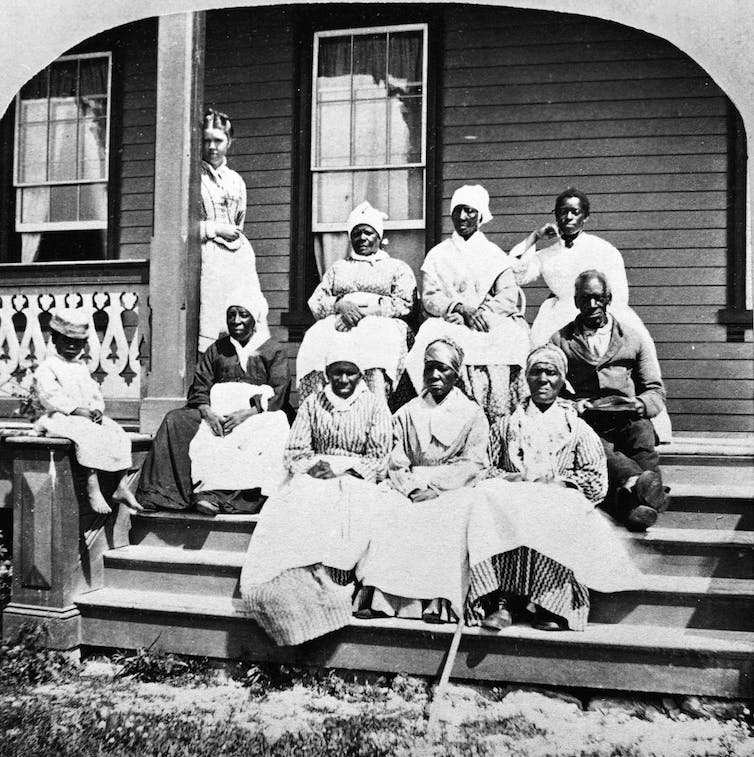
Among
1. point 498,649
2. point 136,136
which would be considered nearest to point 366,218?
point 498,649

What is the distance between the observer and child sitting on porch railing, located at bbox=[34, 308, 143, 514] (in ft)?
13.7

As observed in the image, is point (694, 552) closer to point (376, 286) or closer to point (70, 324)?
point (376, 286)

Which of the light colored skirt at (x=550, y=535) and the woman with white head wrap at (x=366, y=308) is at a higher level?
the woman with white head wrap at (x=366, y=308)

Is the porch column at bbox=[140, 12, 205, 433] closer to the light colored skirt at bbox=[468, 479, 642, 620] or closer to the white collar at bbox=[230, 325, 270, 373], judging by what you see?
the white collar at bbox=[230, 325, 270, 373]

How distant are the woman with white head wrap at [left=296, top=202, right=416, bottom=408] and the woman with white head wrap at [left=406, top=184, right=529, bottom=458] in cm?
14

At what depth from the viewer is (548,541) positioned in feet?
11.6

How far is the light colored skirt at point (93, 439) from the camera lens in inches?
163

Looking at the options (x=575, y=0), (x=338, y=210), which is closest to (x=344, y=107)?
(x=338, y=210)

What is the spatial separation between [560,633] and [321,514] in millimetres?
1229

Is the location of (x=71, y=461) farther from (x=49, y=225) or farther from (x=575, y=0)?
(x=49, y=225)

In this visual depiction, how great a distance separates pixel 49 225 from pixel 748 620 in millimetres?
6467

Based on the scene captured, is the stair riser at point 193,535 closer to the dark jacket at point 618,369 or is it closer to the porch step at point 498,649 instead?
the porch step at point 498,649

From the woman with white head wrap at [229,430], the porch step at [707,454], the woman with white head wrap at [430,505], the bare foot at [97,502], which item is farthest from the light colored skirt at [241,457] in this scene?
the porch step at [707,454]

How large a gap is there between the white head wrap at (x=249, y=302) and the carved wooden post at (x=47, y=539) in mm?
1395
